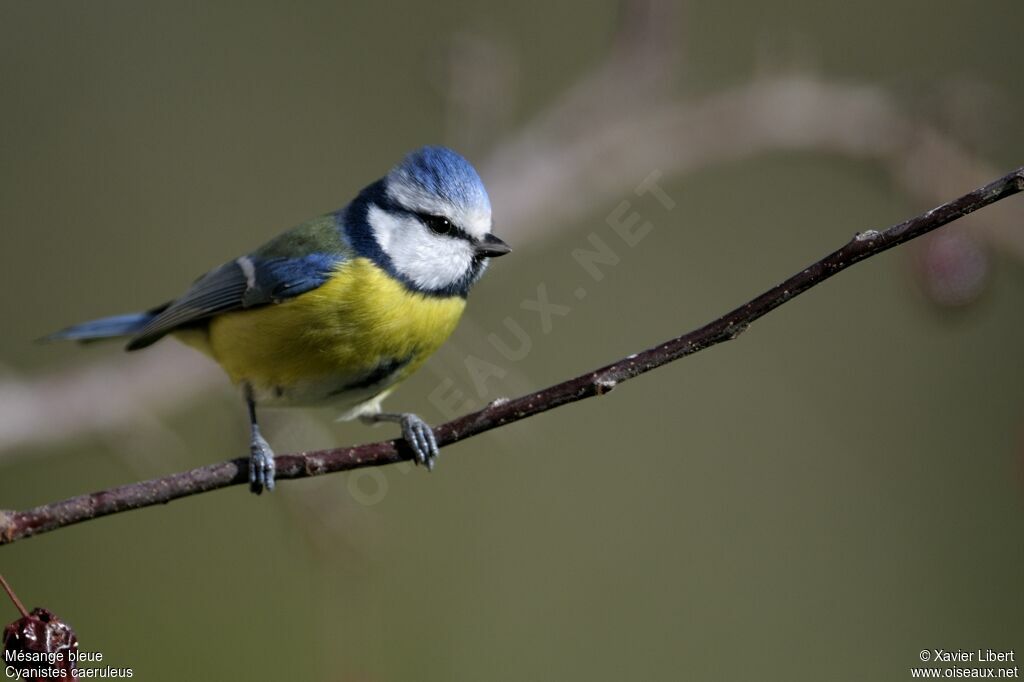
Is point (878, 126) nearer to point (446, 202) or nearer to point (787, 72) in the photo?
point (787, 72)

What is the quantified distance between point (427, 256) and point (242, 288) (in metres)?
0.57

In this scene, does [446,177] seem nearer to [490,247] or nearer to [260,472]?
[490,247]

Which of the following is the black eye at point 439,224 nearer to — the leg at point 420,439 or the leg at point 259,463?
the leg at point 420,439

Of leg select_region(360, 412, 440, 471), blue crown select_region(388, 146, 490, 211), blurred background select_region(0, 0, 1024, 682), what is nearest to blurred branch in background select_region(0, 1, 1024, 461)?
blurred background select_region(0, 0, 1024, 682)

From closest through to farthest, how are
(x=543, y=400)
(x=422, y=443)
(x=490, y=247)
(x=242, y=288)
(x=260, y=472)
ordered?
(x=543, y=400)
(x=260, y=472)
(x=422, y=443)
(x=490, y=247)
(x=242, y=288)

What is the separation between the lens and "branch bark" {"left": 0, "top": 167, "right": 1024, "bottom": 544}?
1.40 metres

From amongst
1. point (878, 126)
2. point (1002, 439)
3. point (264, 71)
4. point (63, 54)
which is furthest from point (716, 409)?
point (63, 54)

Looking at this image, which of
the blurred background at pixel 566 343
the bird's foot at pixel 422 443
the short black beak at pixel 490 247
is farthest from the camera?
the blurred background at pixel 566 343

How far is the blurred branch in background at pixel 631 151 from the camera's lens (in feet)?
8.20

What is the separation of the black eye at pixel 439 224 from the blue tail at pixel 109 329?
1.09m

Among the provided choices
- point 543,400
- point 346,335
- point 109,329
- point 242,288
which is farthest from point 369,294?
point 109,329

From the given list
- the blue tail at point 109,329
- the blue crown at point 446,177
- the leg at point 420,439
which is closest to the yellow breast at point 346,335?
the leg at point 420,439

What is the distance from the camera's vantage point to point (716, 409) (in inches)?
168

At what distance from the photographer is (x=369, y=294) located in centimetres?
239
